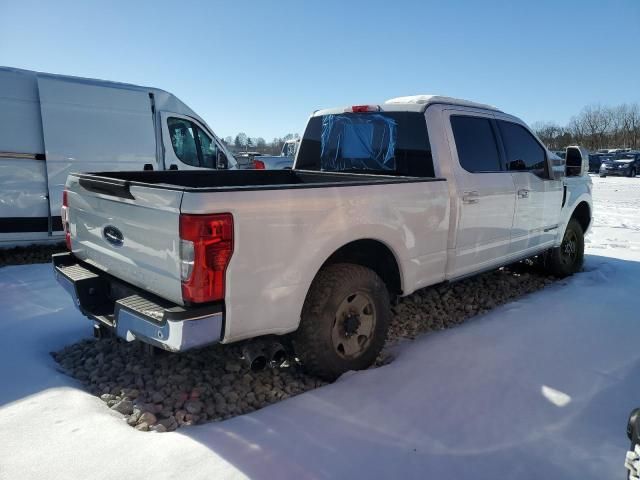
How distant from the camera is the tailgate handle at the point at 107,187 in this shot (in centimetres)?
276

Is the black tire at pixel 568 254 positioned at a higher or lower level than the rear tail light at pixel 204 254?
lower

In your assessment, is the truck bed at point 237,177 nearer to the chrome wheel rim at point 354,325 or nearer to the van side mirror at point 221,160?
the chrome wheel rim at point 354,325

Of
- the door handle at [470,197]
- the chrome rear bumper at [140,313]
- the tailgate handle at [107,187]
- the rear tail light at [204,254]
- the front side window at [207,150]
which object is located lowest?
the chrome rear bumper at [140,313]

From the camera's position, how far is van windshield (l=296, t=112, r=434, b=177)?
404 cm

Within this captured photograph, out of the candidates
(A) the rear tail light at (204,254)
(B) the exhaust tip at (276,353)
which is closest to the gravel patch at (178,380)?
(B) the exhaust tip at (276,353)

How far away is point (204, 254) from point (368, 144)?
8.18 feet

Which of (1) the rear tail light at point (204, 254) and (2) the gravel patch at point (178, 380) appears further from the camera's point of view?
(2) the gravel patch at point (178, 380)

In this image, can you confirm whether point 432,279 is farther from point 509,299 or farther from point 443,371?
point 509,299

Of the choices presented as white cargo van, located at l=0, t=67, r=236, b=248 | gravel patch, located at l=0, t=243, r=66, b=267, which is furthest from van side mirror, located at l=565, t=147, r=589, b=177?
gravel patch, located at l=0, t=243, r=66, b=267

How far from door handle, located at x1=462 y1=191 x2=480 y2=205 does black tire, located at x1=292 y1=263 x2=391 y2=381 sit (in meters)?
1.17

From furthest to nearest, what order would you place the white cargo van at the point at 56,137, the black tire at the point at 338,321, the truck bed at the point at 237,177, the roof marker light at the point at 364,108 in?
the white cargo van at the point at 56,137 < the roof marker light at the point at 364,108 < the truck bed at the point at 237,177 < the black tire at the point at 338,321

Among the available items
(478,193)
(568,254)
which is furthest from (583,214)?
(478,193)

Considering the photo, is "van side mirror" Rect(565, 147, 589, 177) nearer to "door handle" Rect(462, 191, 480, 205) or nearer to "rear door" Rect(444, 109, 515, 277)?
"rear door" Rect(444, 109, 515, 277)

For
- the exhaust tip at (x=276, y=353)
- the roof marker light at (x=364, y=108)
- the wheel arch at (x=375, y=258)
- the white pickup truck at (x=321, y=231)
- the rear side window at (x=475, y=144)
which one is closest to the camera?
the white pickup truck at (x=321, y=231)
